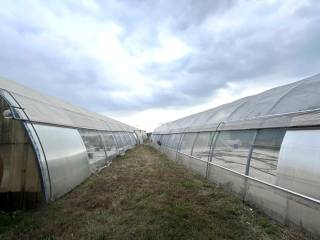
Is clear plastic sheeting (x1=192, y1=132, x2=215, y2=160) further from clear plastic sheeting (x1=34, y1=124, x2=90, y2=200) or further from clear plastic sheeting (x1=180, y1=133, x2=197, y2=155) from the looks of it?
clear plastic sheeting (x1=34, y1=124, x2=90, y2=200)

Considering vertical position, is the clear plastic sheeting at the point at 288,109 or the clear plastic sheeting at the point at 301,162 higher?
the clear plastic sheeting at the point at 288,109

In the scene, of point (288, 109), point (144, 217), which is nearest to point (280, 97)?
point (288, 109)

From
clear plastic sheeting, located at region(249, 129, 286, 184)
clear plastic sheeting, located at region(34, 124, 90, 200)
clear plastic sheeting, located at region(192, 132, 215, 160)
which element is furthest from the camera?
clear plastic sheeting, located at region(192, 132, 215, 160)

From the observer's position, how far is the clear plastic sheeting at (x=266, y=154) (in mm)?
5441

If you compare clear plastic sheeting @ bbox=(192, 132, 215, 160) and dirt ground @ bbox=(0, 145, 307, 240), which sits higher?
clear plastic sheeting @ bbox=(192, 132, 215, 160)

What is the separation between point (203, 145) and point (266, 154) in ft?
17.4

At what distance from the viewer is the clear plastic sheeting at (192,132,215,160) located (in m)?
10.3

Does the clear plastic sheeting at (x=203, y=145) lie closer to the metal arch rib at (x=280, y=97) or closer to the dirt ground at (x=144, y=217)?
the dirt ground at (x=144, y=217)

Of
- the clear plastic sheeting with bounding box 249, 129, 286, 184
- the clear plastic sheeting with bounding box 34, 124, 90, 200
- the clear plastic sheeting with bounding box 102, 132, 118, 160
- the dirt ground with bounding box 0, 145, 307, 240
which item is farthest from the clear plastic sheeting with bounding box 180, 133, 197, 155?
the clear plastic sheeting with bounding box 249, 129, 286, 184

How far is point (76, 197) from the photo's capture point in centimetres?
682

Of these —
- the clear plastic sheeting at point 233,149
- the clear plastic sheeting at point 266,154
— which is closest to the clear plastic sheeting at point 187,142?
the clear plastic sheeting at point 233,149

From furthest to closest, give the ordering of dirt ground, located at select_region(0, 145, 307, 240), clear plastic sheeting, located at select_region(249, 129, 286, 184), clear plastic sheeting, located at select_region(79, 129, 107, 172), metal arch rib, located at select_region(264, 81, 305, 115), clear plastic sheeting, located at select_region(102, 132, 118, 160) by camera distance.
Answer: clear plastic sheeting, located at select_region(102, 132, 118, 160), clear plastic sheeting, located at select_region(79, 129, 107, 172), metal arch rib, located at select_region(264, 81, 305, 115), clear plastic sheeting, located at select_region(249, 129, 286, 184), dirt ground, located at select_region(0, 145, 307, 240)

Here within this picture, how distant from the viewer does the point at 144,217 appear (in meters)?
5.34

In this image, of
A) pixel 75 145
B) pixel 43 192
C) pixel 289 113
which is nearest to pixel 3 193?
pixel 43 192
